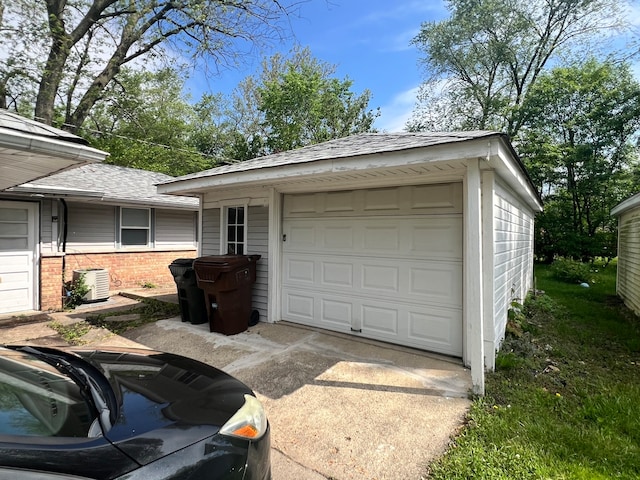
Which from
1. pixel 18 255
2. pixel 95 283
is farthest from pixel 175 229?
pixel 18 255

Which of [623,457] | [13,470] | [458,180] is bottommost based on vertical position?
[623,457]

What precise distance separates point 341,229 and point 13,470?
15.0 feet

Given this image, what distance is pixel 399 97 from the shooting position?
21312 mm

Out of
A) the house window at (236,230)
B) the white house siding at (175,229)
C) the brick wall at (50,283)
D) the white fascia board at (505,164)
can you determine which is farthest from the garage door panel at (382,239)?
the white house siding at (175,229)

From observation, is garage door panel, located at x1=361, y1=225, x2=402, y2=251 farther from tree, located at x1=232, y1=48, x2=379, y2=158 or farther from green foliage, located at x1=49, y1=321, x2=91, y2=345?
tree, located at x1=232, y1=48, x2=379, y2=158

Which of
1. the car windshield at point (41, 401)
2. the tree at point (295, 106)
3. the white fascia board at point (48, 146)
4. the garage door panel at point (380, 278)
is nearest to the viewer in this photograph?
the car windshield at point (41, 401)

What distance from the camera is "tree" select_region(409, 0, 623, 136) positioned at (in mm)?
18031

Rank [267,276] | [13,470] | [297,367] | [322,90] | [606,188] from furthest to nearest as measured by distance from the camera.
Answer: [322,90] → [606,188] → [267,276] → [297,367] → [13,470]

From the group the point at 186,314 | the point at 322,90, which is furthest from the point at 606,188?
the point at 186,314

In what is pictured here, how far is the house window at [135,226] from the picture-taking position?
945 centimetres

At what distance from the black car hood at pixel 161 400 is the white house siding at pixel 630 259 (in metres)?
8.63

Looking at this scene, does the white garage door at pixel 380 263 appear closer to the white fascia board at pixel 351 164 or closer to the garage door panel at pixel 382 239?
the garage door panel at pixel 382 239

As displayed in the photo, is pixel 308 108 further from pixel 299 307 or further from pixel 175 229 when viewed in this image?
pixel 299 307

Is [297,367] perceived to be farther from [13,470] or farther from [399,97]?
[399,97]
